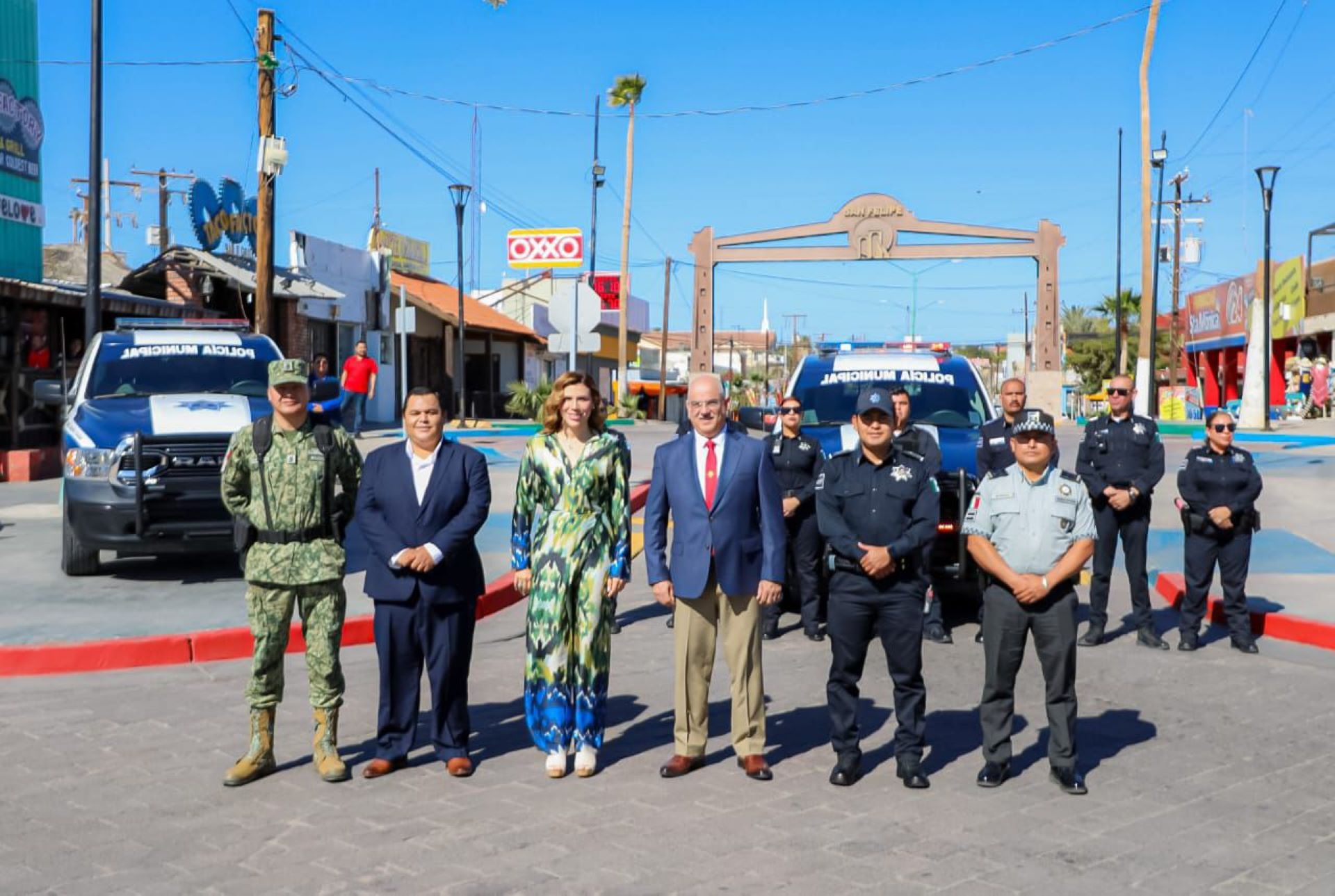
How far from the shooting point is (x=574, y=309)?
14.5 m

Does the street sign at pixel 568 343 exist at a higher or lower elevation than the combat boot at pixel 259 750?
higher

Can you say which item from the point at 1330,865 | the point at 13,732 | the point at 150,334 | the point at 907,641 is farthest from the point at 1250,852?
the point at 150,334

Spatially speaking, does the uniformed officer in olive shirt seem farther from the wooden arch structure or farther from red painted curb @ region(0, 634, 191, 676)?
the wooden arch structure

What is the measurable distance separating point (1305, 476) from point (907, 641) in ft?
62.1

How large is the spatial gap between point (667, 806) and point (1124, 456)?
5.15 m

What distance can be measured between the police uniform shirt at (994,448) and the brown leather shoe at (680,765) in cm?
439

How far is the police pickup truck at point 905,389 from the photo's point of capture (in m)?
11.3

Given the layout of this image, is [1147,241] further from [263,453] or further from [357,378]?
[263,453]

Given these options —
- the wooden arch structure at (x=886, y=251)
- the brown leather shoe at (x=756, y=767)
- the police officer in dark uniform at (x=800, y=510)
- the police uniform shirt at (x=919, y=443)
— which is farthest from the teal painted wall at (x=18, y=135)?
the brown leather shoe at (x=756, y=767)

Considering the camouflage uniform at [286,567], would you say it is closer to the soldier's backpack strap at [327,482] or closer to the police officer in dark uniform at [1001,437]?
the soldier's backpack strap at [327,482]

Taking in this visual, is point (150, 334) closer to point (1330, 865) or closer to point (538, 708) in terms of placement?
point (538, 708)

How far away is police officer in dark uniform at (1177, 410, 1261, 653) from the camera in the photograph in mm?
9281

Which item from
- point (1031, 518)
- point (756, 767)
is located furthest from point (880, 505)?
point (756, 767)

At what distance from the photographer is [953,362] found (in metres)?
12.5
